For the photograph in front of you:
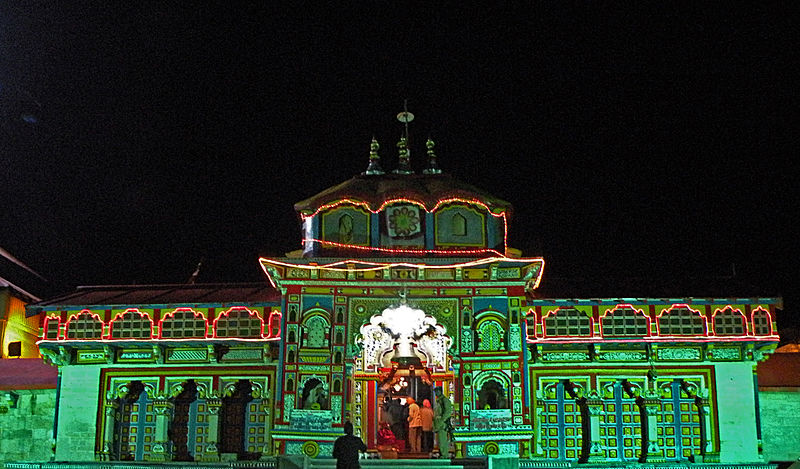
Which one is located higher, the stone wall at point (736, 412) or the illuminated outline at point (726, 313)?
the illuminated outline at point (726, 313)

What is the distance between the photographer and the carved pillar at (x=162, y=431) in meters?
27.3

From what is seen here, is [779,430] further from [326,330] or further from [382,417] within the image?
[326,330]

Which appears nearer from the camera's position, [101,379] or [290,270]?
[290,270]

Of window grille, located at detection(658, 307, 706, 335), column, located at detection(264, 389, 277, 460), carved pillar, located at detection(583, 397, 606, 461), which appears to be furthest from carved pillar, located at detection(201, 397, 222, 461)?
window grille, located at detection(658, 307, 706, 335)

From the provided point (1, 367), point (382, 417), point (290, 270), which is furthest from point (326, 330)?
point (1, 367)

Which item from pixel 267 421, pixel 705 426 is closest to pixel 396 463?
pixel 267 421

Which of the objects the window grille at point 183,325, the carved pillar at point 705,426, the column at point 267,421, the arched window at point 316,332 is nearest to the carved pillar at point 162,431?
the window grille at point 183,325

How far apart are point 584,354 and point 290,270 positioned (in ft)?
28.8

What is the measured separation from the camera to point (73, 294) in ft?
97.7

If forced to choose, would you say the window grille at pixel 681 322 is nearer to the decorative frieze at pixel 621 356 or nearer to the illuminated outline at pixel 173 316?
the decorative frieze at pixel 621 356

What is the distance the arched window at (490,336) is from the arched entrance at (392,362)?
0.87 metres

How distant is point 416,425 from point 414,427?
11 cm

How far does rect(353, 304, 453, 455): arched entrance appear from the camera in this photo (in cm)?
2584

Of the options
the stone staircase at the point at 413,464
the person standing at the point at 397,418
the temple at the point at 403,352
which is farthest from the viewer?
the person standing at the point at 397,418
